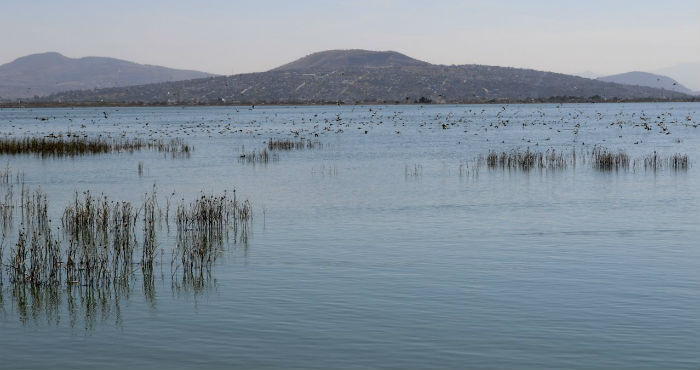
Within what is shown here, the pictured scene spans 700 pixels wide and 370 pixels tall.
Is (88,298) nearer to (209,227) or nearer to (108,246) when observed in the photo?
(108,246)

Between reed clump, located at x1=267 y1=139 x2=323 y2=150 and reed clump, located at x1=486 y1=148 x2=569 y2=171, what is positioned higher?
reed clump, located at x1=267 y1=139 x2=323 y2=150

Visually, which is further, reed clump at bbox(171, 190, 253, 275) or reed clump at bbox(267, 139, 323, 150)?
reed clump at bbox(267, 139, 323, 150)

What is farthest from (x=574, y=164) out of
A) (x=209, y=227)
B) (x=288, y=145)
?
(x=209, y=227)

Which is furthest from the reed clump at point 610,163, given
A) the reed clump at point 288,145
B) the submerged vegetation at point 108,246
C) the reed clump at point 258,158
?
the reed clump at point 288,145

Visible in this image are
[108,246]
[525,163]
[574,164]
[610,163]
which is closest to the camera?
[108,246]

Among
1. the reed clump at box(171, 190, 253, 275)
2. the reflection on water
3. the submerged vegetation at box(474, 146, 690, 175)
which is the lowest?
the reflection on water

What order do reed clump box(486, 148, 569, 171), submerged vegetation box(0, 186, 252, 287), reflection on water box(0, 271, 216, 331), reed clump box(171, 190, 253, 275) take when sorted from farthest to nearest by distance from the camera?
reed clump box(486, 148, 569, 171)
reed clump box(171, 190, 253, 275)
submerged vegetation box(0, 186, 252, 287)
reflection on water box(0, 271, 216, 331)

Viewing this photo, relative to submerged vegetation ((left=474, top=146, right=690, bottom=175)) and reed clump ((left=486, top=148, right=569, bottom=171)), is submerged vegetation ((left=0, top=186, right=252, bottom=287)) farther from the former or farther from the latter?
submerged vegetation ((left=474, top=146, right=690, bottom=175))

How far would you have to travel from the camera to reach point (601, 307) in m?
15.6

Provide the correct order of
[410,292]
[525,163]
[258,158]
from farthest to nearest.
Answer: [258,158] → [525,163] → [410,292]

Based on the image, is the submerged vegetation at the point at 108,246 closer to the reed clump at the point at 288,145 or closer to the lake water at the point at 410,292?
the lake water at the point at 410,292

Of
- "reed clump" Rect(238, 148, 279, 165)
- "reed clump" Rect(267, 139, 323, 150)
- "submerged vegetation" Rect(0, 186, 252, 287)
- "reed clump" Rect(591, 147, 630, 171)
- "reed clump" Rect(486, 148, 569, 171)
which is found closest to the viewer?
"submerged vegetation" Rect(0, 186, 252, 287)

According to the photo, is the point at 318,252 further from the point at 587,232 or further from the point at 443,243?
the point at 587,232

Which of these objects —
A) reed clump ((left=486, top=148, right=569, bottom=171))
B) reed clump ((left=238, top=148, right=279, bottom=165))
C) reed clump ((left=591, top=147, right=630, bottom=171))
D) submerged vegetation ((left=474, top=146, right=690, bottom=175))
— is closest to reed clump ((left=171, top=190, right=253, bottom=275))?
submerged vegetation ((left=474, top=146, right=690, bottom=175))
